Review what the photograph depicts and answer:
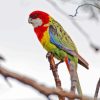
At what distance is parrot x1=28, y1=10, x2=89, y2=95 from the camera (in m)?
0.98

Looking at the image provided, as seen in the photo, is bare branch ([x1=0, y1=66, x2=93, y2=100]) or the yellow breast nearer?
bare branch ([x1=0, y1=66, x2=93, y2=100])

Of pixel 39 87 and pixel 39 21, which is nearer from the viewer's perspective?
pixel 39 87

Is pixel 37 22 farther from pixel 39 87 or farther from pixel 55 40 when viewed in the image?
pixel 39 87

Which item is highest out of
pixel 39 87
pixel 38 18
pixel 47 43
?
pixel 39 87

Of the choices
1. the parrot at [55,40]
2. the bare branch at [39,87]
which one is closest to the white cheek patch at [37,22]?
the parrot at [55,40]

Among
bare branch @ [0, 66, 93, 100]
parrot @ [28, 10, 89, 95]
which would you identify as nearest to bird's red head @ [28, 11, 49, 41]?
parrot @ [28, 10, 89, 95]

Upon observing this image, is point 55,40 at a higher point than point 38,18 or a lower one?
lower

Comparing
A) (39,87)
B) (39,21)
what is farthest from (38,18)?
(39,87)

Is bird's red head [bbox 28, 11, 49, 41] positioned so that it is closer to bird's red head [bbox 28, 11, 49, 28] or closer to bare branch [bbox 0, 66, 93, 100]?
bird's red head [bbox 28, 11, 49, 28]

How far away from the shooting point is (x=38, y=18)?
962 mm

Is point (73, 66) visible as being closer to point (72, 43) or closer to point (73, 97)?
point (72, 43)

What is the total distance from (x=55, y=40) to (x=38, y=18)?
12 cm

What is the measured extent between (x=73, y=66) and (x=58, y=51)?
0.08 metres

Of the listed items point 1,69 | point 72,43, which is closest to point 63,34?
point 72,43
